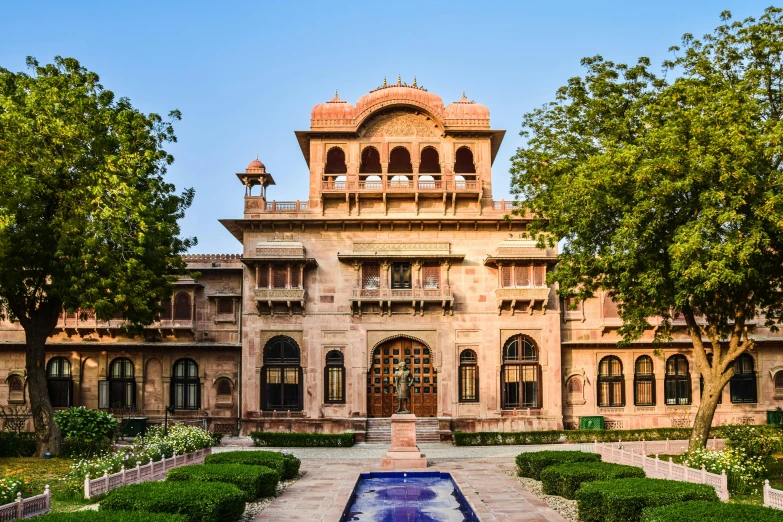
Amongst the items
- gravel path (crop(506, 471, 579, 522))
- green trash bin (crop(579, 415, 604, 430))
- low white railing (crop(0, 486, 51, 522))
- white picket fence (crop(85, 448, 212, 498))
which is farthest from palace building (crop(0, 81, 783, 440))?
low white railing (crop(0, 486, 51, 522))

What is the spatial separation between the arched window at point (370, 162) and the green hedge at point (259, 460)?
1862 cm

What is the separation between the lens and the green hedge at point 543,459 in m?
19.8

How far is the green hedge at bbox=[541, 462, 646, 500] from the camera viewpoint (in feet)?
54.4

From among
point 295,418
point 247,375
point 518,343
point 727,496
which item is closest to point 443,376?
point 518,343

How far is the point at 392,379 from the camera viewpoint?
108 feet

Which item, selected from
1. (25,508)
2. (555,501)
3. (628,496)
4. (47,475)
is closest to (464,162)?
(555,501)

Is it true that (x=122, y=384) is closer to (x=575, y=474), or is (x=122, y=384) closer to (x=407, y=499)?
(x=407, y=499)

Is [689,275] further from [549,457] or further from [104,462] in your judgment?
[104,462]

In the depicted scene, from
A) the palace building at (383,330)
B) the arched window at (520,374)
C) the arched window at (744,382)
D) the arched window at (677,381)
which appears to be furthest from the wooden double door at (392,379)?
the arched window at (744,382)

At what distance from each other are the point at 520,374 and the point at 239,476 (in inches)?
753

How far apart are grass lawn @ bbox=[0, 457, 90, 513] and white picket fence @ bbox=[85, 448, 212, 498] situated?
0.38m

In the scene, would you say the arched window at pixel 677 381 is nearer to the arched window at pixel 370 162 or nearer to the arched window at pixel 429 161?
the arched window at pixel 429 161

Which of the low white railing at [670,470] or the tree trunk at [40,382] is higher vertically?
the tree trunk at [40,382]

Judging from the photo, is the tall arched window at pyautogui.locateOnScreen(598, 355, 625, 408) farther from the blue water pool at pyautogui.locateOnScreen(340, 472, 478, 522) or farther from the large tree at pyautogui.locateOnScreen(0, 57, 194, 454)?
the large tree at pyautogui.locateOnScreen(0, 57, 194, 454)
